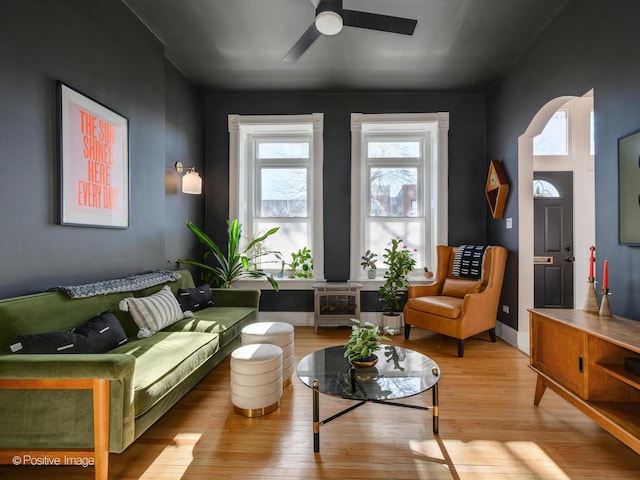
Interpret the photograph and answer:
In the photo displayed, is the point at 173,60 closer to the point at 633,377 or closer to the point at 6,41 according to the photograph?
the point at 6,41

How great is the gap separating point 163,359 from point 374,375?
4.19 ft

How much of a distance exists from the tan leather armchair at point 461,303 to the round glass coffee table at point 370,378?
128 cm

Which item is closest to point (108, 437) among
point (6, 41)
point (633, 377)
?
point (6, 41)

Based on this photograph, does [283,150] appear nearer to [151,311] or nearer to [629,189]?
[151,311]

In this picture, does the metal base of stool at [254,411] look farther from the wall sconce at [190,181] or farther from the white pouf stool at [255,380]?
the wall sconce at [190,181]

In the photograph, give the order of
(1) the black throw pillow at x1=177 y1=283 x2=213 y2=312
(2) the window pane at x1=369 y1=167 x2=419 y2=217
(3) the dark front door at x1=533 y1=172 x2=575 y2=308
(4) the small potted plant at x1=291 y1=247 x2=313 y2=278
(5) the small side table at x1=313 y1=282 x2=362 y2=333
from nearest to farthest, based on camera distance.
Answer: (1) the black throw pillow at x1=177 y1=283 x2=213 y2=312 → (5) the small side table at x1=313 y1=282 x2=362 y2=333 → (3) the dark front door at x1=533 y1=172 x2=575 y2=308 → (4) the small potted plant at x1=291 y1=247 x2=313 y2=278 → (2) the window pane at x1=369 y1=167 x2=419 y2=217

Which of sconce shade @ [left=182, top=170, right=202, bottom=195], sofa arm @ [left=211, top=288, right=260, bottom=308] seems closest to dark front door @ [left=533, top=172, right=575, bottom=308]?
sofa arm @ [left=211, top=288, right=260, bottom=308]

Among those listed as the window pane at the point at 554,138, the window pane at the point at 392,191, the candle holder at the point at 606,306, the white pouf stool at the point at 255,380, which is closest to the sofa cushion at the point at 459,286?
the window pane at the point at 392,191

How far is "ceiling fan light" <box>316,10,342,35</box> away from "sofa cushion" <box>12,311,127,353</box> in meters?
2.45

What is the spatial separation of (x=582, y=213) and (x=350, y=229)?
302 centimetres

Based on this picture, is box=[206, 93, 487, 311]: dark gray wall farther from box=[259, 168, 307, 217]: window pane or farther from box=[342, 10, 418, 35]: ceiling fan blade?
box=[342, 10, 418, 35]: ceiling fan blade

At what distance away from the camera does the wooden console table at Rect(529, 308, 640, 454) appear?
1646 millimetres

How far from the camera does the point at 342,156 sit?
175 inches

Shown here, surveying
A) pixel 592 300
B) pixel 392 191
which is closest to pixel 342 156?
pixel 392 191
